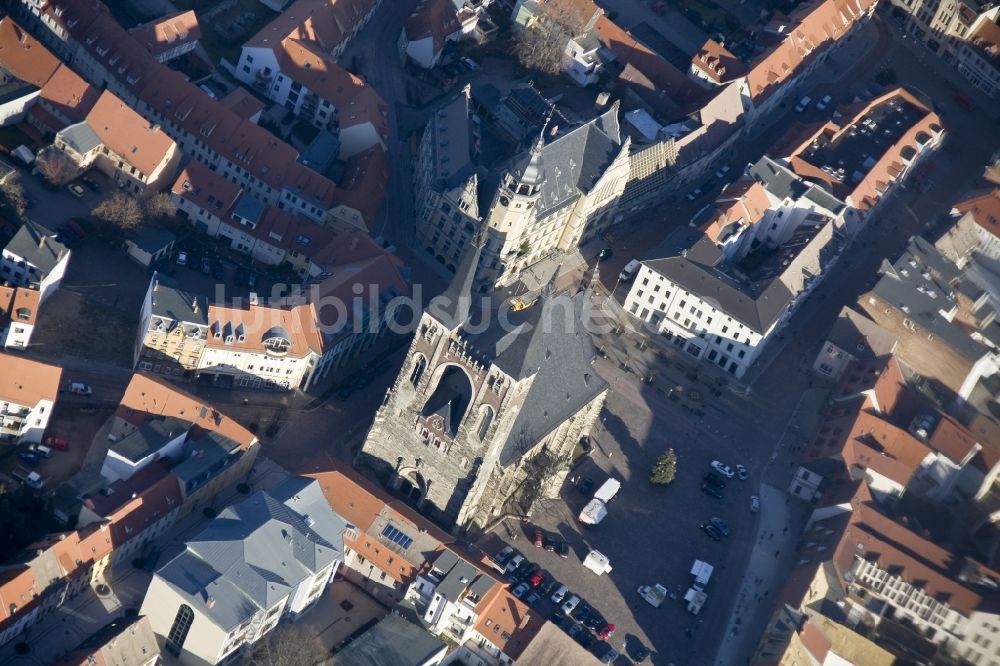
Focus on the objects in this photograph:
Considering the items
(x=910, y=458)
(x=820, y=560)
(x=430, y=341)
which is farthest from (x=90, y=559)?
(x=910, y=458)

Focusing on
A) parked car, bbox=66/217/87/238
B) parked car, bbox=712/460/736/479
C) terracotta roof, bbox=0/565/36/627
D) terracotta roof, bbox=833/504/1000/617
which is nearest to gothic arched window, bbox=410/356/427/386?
parked car, bbox=712/460/736/479

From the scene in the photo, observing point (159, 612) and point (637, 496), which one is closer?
point (159, 612)

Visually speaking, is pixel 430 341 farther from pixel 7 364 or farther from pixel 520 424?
pixel 7 364

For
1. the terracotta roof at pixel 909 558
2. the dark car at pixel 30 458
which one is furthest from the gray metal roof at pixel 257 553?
the terracotta roof at pixel 909 558

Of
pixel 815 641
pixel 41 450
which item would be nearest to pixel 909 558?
pixel 815 641

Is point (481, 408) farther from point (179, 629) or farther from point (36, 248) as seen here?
point (36, 248)

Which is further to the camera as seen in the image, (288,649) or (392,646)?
(392,646)
